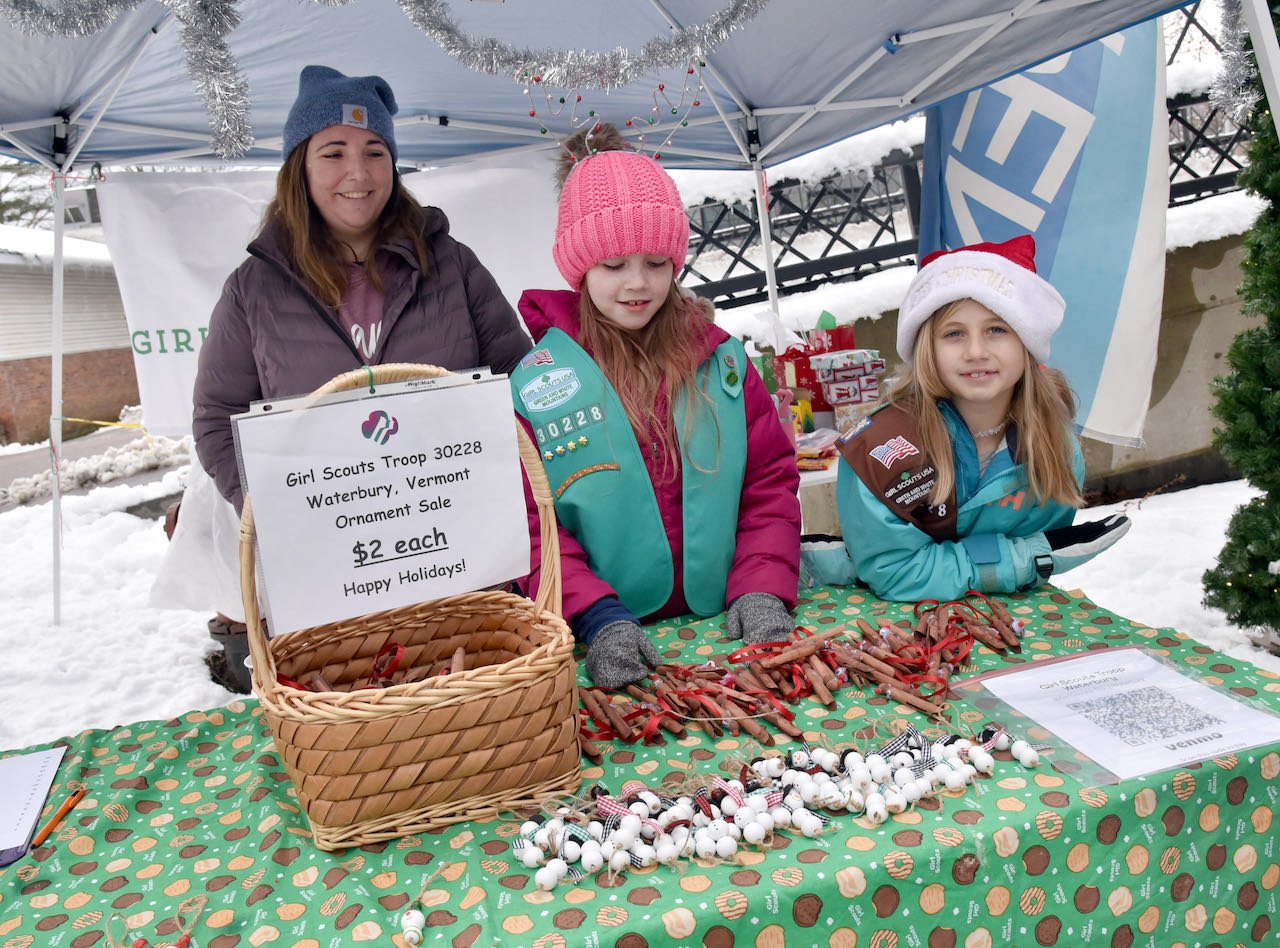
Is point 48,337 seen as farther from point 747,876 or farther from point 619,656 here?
point 747,876

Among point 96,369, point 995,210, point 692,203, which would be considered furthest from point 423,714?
point 96,369

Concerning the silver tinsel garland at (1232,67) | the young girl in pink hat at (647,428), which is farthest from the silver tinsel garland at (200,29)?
the silver tinsel garland at (1232,67)

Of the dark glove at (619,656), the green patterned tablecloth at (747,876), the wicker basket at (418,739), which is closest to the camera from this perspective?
the green patterned tablecloth at (747,876)

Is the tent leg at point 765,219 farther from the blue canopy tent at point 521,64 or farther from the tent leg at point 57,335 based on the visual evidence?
the tent leg at point 57,335

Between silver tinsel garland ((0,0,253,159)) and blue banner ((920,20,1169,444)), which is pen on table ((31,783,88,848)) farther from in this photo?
blue banner ((920,20,1169,444))

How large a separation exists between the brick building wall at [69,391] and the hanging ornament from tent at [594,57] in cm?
1244

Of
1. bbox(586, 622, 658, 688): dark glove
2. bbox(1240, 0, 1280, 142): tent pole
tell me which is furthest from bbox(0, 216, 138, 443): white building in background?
bbox(1240, 0, 1280, 142): tent pole

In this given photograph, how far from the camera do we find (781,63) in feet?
10.2

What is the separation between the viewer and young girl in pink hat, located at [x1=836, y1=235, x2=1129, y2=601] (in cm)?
167

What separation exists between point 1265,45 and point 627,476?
1.49 metres

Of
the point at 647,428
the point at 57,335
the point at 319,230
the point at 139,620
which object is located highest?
the point at 319,230

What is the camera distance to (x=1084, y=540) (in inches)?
66.0

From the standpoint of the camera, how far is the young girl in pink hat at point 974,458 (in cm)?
167

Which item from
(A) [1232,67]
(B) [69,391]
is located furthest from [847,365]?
(B) [69,391]
